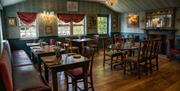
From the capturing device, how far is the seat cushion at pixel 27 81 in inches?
92.9

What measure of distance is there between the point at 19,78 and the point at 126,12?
7.37m

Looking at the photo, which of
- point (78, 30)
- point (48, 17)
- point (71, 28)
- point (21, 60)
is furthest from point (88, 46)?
point (21, 60)

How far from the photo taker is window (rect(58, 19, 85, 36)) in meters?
7.61

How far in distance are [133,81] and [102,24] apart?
18.6 feet

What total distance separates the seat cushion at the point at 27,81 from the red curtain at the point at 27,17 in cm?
386

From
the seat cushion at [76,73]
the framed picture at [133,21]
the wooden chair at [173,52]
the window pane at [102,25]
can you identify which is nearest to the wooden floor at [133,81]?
the seat cushion at [76,73]

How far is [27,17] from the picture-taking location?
6.55 metres

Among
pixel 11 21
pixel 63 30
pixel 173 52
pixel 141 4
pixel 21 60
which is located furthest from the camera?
pixel 63 30

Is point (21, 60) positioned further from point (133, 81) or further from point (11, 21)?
point (133, 81)

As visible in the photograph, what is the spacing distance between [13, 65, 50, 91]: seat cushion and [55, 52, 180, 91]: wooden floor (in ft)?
2.69

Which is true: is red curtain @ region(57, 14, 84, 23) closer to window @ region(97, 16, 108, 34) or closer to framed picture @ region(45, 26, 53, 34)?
framed picture @ region(45, 26, 53, 34)

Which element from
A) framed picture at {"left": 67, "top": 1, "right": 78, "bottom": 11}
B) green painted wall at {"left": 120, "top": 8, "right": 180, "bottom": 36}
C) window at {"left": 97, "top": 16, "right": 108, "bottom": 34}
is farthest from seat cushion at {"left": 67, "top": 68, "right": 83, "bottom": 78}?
window at {"left": 97, "top": 16, "right": 108, "bottom": 34}

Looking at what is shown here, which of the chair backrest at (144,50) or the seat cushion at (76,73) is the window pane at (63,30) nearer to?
the chair backrest at (144,50)

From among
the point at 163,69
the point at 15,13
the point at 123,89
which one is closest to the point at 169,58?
the point at 163,69
